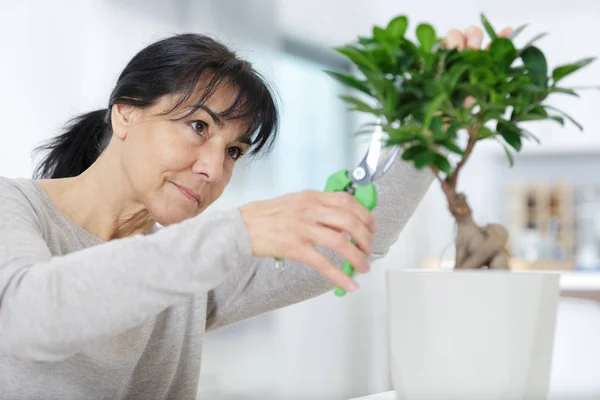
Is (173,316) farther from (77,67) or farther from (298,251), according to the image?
(77,67)

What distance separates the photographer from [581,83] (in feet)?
15.6

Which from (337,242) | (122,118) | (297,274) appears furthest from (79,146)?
(337,242)

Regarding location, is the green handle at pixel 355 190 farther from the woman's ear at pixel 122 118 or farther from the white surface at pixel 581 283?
the white surface at pixel 581 283

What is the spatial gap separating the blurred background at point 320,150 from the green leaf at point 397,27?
552 mm

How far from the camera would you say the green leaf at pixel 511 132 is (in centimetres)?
76

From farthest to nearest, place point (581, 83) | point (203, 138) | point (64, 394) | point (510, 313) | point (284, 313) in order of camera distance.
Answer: point (581, 83), point (284, 313), point (203, 138), point (64, 394), point (510, 313)

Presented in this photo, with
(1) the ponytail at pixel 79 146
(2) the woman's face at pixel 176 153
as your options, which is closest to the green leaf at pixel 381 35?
(2) the woman's face at pixel 176 153

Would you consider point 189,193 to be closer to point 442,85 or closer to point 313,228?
point 313,228

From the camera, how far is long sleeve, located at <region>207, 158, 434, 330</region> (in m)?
1.20

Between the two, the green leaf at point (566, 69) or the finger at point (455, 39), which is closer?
the green leaf at point (566, 69)

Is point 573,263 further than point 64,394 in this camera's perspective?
Yes

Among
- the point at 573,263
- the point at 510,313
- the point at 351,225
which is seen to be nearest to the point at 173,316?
the point at 351,225

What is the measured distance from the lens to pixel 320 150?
4.18m

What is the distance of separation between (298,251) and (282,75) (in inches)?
119
